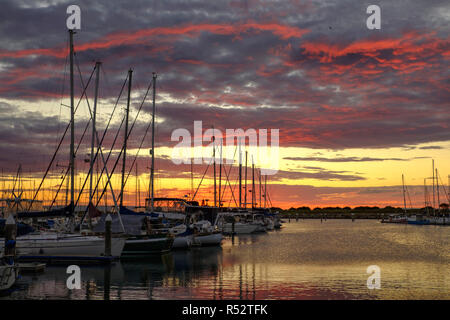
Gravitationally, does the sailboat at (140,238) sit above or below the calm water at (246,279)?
above

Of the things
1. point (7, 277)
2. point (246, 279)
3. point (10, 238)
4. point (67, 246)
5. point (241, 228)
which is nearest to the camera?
point (7, 277)

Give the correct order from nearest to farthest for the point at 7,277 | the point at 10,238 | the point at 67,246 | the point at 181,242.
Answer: the point at 7,277
the point at 10,238
the point at 67,246
the point at 181,242

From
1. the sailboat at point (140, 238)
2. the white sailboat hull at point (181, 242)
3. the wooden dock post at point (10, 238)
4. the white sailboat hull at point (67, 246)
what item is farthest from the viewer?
the white sailboat hull at point (181, 242)

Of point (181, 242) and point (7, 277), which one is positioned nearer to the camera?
point (7, 277)

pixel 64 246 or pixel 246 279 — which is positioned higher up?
pixel 64 246

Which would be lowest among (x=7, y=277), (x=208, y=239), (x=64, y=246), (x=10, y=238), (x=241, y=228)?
(x=241, y=228)

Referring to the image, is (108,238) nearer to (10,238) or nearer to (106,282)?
(106,282)

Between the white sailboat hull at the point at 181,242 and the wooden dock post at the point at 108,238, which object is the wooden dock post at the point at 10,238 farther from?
the white sailboat hull at the point at 181,242

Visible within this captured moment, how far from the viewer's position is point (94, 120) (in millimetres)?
47469

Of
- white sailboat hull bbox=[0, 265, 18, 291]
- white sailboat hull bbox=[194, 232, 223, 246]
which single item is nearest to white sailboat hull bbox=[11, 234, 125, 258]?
white sailboat hull bbox=[0, 265, 18, 291]

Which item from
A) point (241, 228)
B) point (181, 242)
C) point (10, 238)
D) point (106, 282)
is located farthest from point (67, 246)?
point (241, 228)

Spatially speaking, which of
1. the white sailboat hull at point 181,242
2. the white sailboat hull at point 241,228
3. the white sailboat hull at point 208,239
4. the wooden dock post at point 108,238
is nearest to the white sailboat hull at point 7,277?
the wooden dock post at point 108,238
